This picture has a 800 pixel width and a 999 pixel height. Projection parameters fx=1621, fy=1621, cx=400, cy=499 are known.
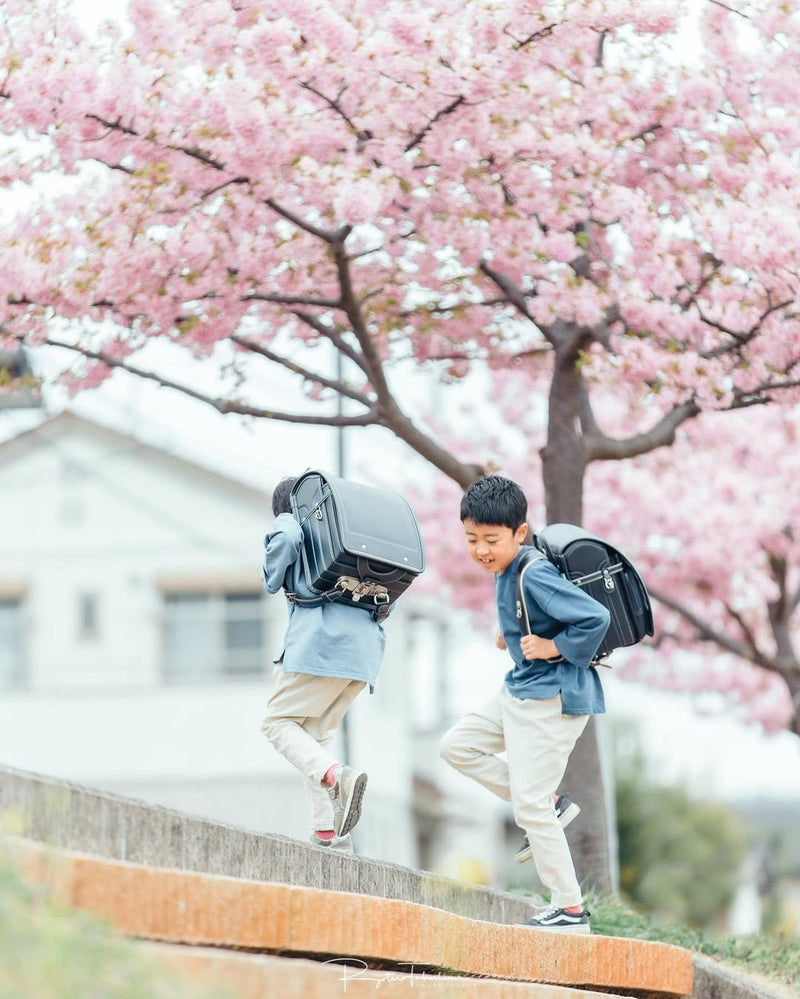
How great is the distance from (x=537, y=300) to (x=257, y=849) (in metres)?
4.70

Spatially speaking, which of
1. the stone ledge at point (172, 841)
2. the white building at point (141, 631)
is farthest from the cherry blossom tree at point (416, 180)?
the white building at point (141, 631)

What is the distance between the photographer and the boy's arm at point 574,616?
557 centimetres

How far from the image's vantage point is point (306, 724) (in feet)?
20.9

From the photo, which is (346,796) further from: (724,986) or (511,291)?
(511,291)

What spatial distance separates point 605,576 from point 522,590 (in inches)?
17.2

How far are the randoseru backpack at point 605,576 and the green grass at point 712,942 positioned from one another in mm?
1763

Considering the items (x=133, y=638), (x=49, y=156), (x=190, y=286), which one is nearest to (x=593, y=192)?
(x=190, y=286)

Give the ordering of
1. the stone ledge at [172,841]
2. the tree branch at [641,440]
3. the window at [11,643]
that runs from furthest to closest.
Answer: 1. the window at [11,643]
2. the tree branch at [641,440]
3. the stone ledge at [172,841]

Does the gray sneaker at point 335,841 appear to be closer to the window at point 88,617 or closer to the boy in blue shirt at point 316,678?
the boy in blue shirt at point 316,678

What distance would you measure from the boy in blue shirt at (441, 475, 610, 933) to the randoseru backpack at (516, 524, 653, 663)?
23cm

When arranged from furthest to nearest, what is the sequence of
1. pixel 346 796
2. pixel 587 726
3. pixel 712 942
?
1. pixel 587 726
2. pixel 712 942
3. pixel 346 796

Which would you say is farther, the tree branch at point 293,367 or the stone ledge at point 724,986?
the tree branch at point 293,367

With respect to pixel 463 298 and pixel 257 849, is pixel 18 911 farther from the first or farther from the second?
pixel 463 298

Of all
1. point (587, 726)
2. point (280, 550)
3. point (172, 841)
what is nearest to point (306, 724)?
point (280, 550)
